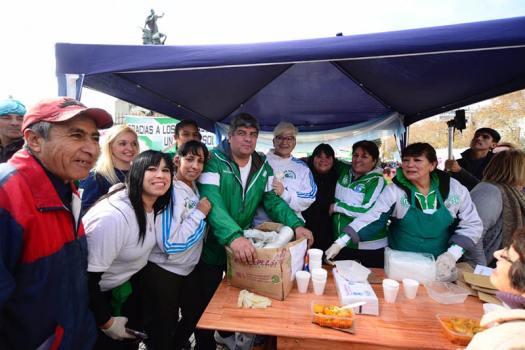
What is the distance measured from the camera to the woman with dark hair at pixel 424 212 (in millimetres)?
1965

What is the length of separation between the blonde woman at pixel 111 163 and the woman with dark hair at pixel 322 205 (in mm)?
1978

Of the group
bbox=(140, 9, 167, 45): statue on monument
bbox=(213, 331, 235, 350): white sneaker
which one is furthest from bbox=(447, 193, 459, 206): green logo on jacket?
bbox=(140, 9, 167, 45): statue on monument

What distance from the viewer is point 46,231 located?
996mm

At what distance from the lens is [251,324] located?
132 centimetres

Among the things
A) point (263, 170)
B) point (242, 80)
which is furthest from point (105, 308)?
point (242, 80)

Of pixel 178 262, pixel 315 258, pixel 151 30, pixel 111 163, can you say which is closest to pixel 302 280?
pixel 315 258

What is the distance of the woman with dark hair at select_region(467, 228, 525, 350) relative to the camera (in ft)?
2.69

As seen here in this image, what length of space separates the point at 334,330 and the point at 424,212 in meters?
1.28

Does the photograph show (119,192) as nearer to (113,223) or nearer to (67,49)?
(113,223)

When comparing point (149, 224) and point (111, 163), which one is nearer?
point (149, 224)

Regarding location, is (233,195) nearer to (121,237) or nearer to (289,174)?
(289,174)

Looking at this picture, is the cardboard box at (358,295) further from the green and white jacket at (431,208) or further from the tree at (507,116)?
the tree at (507,116)

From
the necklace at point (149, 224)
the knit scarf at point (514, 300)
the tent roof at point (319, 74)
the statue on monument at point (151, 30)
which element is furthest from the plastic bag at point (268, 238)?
the statue on monument at point (151, 30)

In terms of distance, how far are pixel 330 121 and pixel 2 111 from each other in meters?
5.14
